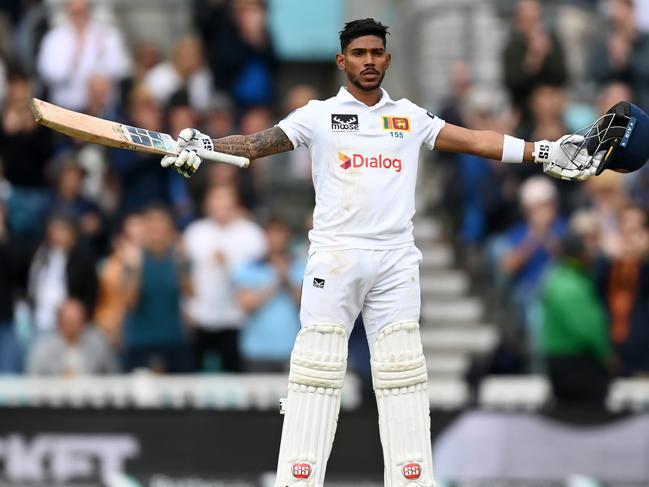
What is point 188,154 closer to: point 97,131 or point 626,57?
point 97,131

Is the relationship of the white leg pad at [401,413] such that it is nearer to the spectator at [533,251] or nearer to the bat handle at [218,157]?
the bat handle at [218,157]

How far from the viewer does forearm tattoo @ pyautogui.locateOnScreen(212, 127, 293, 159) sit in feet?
29.1

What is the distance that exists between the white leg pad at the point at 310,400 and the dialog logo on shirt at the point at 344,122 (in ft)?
3.35

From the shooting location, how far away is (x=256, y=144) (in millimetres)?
8922

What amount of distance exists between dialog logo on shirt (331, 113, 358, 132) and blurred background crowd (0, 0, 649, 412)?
16.9ft

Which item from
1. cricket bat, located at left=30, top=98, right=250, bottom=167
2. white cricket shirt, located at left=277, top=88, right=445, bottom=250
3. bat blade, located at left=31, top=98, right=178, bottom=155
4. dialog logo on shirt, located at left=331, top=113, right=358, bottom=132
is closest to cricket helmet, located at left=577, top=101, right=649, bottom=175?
white cricket shirt, located at left=277, top=88, right=445, bottom=250

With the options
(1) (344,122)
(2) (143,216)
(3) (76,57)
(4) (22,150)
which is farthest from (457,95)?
(1) (344,122)

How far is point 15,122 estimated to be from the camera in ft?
53.9

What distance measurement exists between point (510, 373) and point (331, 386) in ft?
19.2

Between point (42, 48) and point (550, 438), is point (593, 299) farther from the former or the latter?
point (42, 48)

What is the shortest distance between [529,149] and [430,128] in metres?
0.54

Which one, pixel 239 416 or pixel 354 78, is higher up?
pixel 354 78

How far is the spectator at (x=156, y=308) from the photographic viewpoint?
14.7 m

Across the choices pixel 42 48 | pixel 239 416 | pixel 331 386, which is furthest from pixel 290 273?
pixel 331 386
